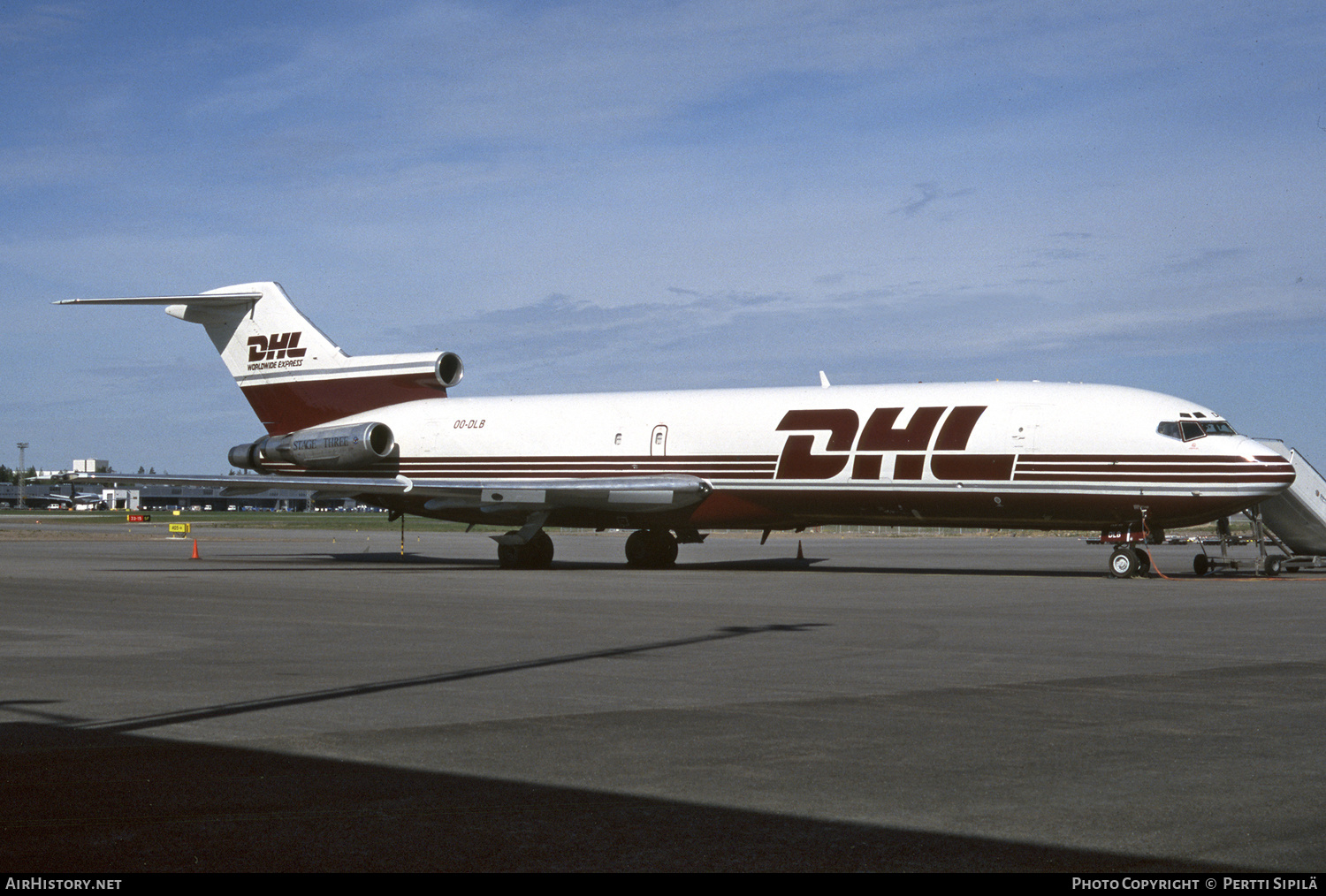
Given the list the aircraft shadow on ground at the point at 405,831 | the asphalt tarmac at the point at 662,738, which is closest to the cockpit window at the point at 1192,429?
the asphalt tarmac at the point at 662,738

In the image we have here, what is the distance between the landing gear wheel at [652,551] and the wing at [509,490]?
1896 mm

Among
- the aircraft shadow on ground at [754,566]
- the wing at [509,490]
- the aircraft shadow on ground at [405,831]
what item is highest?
the wing at [509,490]

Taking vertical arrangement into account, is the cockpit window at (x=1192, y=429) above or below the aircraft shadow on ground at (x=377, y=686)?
above

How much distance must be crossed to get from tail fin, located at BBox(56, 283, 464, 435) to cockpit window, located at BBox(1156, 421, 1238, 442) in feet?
61.7

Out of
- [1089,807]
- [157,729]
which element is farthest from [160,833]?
[1089,807]

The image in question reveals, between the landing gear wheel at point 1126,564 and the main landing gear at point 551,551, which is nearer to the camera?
the landing gear wheel at point 1126,564

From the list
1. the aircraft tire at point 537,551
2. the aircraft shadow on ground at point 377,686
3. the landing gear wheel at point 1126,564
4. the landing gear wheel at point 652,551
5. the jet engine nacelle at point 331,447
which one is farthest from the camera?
the jet engine nacelle at point 331,447

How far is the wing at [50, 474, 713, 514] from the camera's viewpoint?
28.9 meters

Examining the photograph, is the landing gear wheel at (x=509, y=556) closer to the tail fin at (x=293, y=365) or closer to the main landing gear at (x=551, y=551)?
the main landing gear at (x=551, y=551)

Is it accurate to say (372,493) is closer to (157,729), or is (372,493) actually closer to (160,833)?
(157,729)

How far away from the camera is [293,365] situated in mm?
35375

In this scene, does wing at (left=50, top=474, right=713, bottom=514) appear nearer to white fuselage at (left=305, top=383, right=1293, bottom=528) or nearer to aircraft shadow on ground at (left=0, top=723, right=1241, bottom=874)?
white fuselage at (left=305, top=383, right=1293, bottom=528)

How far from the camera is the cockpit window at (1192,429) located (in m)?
24.2

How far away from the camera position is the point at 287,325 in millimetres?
35625
